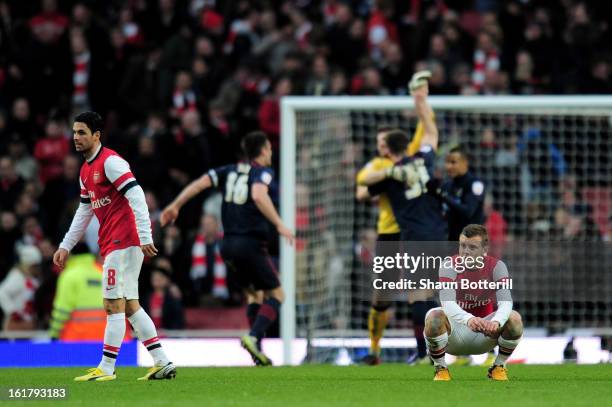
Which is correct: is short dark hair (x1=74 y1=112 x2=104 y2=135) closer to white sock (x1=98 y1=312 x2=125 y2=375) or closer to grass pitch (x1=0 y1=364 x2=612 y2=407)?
white sock (x1=98 y1=312 x2=125 y2=375)

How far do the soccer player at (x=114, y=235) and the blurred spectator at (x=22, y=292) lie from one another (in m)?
7.21

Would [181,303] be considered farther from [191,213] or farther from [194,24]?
[194,24]

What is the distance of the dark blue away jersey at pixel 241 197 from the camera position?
1335 centimetres

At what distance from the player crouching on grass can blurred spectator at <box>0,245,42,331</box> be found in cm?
840

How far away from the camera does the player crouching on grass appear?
10.1m

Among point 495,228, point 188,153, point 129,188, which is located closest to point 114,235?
point 129,188

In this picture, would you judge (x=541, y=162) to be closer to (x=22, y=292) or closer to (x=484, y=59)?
(x=484, y=59)

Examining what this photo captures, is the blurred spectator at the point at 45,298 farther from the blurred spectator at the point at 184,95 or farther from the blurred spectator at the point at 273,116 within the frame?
the blurred spectator at the point at 273,116

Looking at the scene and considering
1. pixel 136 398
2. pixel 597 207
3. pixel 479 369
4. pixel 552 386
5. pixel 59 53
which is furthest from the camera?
pixel 59 53

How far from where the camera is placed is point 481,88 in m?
19.5

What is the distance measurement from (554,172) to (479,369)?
5239 millimetres

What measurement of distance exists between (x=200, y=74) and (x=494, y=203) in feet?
16.8

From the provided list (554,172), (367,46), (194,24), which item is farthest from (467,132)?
→ (194,24)

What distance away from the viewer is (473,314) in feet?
34.5
